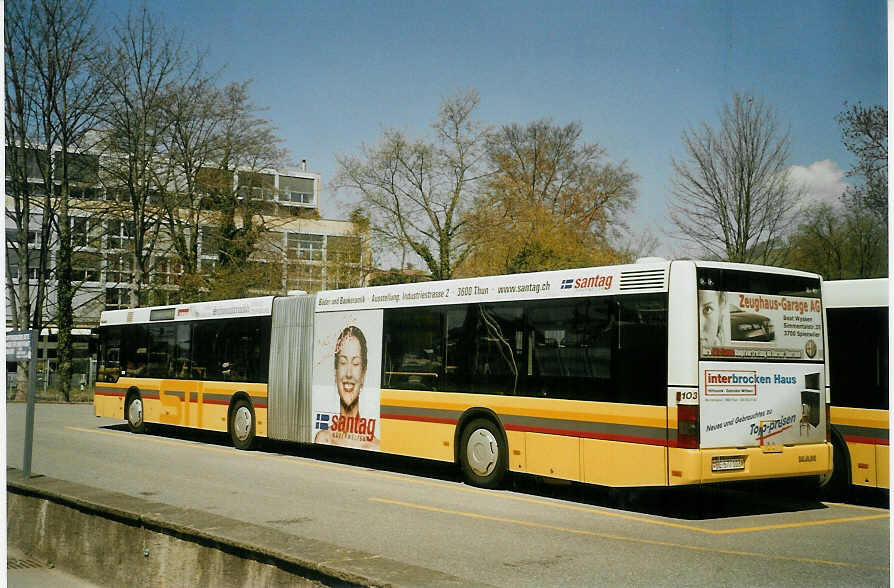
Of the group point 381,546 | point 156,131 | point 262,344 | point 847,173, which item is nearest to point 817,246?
point 847,173

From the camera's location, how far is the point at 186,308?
1620 cm

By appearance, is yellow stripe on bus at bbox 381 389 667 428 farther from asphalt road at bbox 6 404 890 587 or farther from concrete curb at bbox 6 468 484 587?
concrete curb at bbox 6 468 484 587

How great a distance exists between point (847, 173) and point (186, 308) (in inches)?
413

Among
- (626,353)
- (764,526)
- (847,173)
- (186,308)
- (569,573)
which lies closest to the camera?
(569,573)

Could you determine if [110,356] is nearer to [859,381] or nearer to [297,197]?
[297,197]

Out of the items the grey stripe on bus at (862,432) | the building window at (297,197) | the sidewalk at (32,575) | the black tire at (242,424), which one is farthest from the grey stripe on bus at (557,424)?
the building window at (297,197)

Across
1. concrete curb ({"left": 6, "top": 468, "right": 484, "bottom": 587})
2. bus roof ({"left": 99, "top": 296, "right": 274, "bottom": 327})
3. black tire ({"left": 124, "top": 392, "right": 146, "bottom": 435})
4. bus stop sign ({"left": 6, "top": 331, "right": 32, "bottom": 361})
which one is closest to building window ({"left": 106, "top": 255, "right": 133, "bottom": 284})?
bus roof ({"left": 99, "top": 296, "right": 274, "bottom": 327})

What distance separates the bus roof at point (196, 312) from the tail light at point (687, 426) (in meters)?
7.85

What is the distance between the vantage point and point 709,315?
27.4 feet

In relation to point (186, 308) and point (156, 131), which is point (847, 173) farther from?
point (156, 131)

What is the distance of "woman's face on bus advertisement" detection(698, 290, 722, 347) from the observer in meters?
8.29

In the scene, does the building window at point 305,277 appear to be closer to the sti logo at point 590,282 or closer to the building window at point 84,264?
the building window at point 84,264

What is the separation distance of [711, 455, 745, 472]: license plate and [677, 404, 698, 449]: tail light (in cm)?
25

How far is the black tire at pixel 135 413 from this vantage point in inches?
680
